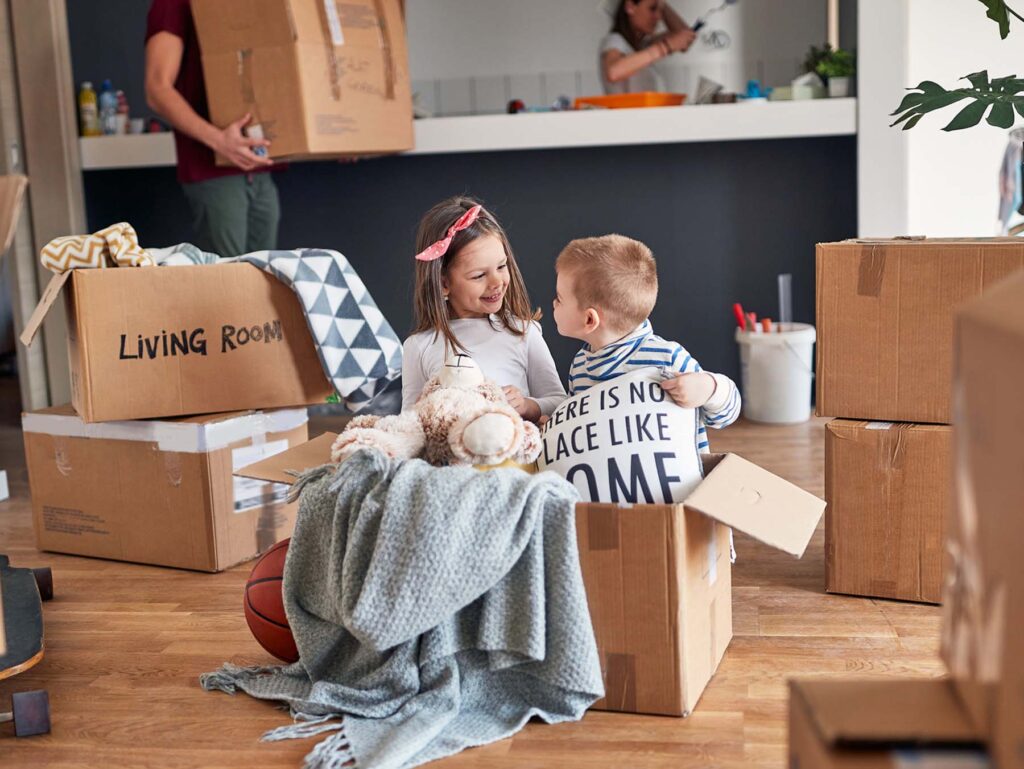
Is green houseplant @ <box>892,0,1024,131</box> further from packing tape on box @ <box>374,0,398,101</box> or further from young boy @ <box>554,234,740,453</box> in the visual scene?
packing tape on box @ <box>374,0,398,101</box>

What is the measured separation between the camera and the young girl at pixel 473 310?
213cm

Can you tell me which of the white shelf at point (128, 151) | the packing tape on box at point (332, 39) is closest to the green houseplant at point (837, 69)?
the packing tape on box at point (332, 39)

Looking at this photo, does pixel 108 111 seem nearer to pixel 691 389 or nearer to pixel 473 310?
pixel 473 310

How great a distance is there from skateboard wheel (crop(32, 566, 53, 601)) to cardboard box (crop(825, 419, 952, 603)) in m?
1.53

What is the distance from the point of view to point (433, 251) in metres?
2.08

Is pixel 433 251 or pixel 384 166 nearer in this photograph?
pixel 433 251

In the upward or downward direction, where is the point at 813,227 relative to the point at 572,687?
upward

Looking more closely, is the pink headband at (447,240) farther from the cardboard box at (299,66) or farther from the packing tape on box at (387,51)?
the packing tape on box at (387,51)

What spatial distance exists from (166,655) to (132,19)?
2837 mm

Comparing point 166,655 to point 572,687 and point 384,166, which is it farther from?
point 384,166

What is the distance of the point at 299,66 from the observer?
2.94 metres

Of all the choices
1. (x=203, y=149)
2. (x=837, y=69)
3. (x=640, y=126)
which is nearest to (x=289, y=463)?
(x=203, y=149)

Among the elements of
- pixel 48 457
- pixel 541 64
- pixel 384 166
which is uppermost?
pixel 541 64

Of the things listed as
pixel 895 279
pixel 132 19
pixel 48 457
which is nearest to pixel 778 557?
pixel 895 279
